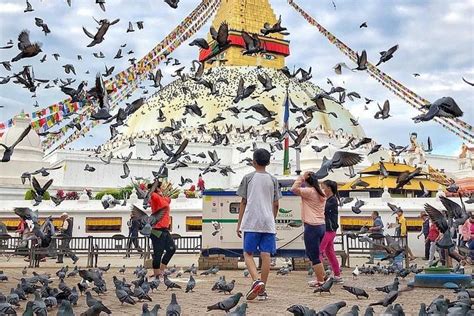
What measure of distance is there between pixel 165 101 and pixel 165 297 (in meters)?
46.5

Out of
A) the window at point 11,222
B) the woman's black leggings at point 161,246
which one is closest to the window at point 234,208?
the woman's black leggings at point 161,246

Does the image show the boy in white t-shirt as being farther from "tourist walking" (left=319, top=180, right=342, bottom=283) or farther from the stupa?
the stupa

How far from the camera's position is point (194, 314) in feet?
18.7

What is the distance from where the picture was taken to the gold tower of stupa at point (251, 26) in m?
59.0

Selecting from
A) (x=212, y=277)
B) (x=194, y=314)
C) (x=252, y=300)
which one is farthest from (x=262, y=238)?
(x=212, y=277)

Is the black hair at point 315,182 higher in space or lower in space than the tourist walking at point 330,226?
higher

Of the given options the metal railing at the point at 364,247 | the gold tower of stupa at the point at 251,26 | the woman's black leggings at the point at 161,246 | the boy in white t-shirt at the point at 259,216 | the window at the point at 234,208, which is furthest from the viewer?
the gold tower of stupa at the point at 251,26

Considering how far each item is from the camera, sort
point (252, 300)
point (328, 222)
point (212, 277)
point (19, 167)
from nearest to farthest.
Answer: point (252, 300), point (328, 222), point (212, 277), point (19, 167)

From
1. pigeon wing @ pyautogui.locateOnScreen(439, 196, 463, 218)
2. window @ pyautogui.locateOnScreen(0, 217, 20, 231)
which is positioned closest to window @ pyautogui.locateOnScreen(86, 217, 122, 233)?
window @ pyautogui.locateOnScreen(0, 217, 20, 231)

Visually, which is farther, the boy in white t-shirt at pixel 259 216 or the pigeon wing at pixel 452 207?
the pigeon wing at pixel 452 207

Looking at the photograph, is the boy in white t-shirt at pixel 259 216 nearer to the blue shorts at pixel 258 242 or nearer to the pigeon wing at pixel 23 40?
the blue shorts at pixel 258 242

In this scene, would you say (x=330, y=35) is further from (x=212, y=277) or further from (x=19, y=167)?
(x=212, y=277)

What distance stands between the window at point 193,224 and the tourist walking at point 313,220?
46.1 ft

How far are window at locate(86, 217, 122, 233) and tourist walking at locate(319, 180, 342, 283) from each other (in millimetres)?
14149
